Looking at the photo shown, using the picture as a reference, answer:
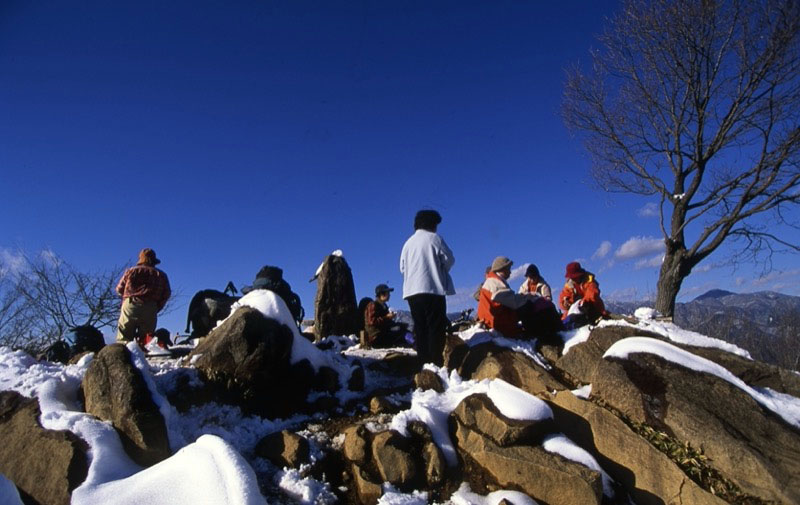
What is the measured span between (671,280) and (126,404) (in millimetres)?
12594

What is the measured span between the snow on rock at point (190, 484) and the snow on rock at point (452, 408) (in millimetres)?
1743

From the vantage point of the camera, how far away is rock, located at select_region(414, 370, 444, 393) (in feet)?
18.9

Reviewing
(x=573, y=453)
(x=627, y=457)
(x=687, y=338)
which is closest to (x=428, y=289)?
(x=573, y=453)

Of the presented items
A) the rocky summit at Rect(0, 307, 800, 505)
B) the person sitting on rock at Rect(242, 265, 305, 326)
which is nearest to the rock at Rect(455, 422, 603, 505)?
the rocky summit at Rect(0, 307, 800, 505)

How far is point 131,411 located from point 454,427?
3.30 m

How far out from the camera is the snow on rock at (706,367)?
469 centimetres

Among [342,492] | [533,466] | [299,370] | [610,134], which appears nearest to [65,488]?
[342,492]

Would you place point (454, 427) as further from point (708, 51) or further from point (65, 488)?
point (708, 51)

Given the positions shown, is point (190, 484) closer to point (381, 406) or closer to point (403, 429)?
point (403, 429)

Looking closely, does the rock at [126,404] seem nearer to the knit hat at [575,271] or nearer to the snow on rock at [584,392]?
the snow on rock at [584,392]

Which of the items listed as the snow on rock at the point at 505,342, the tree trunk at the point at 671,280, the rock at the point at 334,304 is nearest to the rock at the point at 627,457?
the snow on rock at the point at 505,342

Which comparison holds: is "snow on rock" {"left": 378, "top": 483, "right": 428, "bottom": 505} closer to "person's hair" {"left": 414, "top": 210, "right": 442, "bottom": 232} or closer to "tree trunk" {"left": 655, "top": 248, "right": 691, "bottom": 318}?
"person's hair" {"left": 414, "top": 210, "right": 442, "bottom": 232}

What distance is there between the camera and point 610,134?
1393 centimetres

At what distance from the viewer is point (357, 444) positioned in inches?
170
